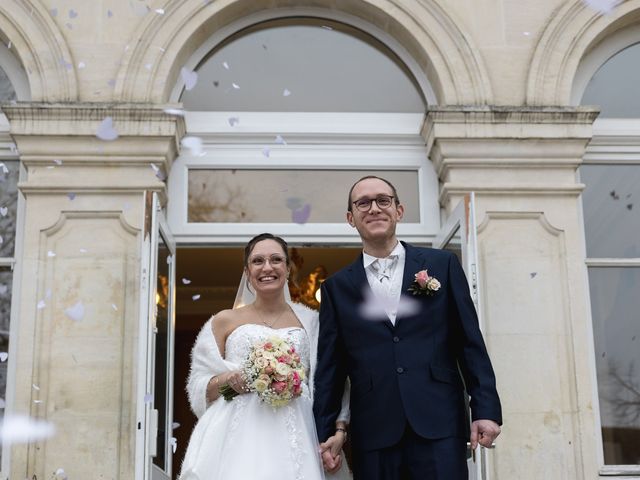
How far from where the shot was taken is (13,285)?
6453 millimetres

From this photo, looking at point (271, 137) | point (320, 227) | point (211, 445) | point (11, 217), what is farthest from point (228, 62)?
point (211, 445)

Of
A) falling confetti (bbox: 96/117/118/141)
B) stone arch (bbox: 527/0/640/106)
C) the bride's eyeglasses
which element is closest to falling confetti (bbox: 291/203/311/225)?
falling confetti (bbox: 96/117/118/141)

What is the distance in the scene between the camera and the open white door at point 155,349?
214 inches

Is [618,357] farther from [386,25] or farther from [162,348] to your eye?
[162,348]

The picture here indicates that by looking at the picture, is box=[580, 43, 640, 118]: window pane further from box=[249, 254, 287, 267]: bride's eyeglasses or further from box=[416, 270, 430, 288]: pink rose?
box=[416, 270, 430, 288]: pink rose

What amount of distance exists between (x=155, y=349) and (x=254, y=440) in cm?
143

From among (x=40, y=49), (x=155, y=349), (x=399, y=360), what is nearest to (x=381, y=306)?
(x=399, y=360)

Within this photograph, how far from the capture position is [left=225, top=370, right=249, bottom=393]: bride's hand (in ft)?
14.7

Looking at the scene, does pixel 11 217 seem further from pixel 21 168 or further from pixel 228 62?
pixel 228 62

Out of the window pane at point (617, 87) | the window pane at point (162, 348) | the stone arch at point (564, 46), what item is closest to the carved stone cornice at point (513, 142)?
the stone arch at point (564, 46)

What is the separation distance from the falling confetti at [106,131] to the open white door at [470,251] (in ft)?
7.28

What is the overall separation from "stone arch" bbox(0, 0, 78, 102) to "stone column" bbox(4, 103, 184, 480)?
0.20 meters

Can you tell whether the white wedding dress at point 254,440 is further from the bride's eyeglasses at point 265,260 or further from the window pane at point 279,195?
the window pane at point 279,195

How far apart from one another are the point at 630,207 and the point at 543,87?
1.02m
